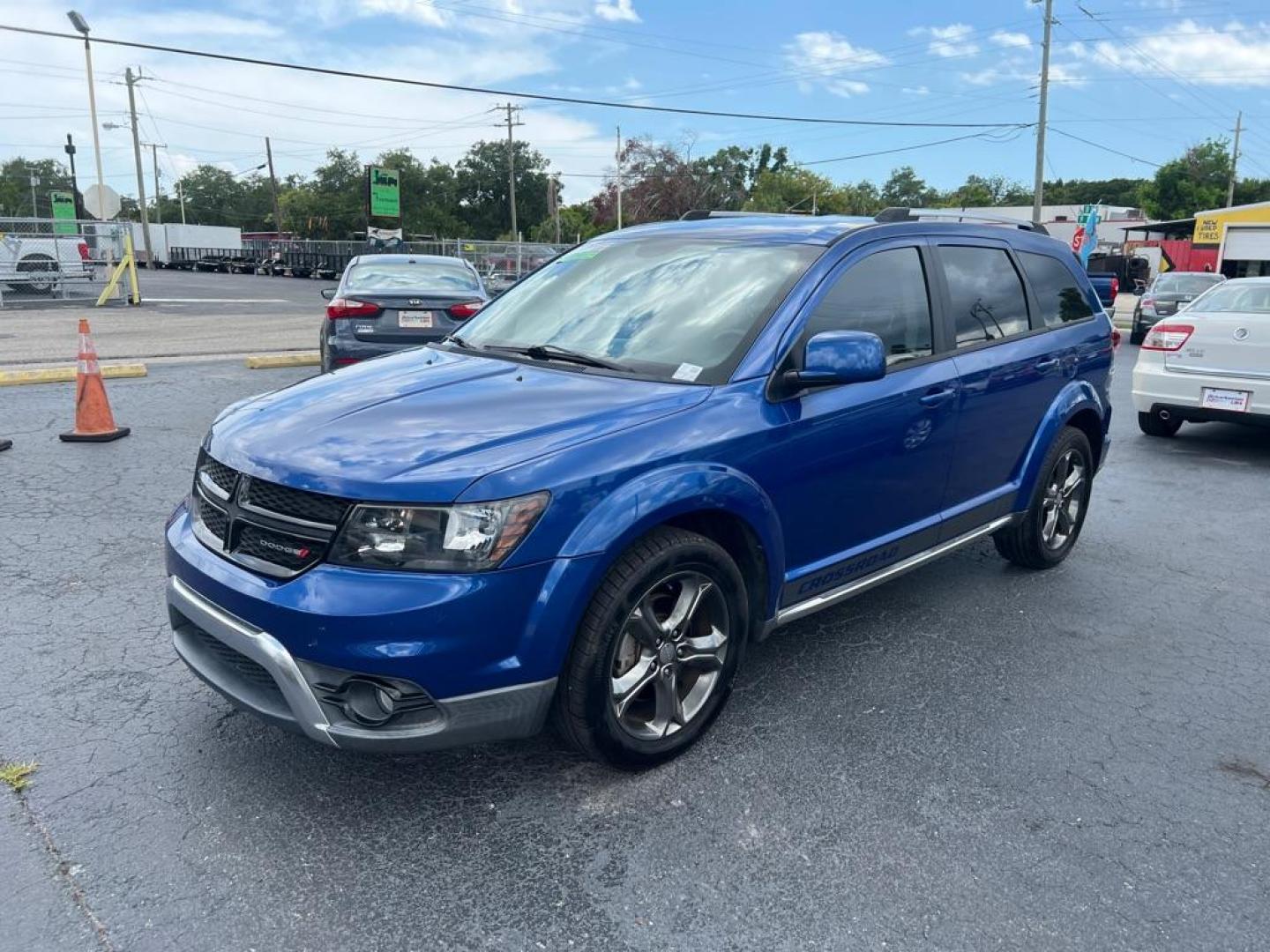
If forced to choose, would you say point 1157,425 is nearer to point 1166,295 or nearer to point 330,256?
point 1166,295

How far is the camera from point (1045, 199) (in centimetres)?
11200

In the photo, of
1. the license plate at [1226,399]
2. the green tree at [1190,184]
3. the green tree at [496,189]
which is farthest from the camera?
the green tree at [496,189]

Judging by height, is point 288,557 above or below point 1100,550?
above

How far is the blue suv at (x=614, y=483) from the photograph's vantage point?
8.62 ft

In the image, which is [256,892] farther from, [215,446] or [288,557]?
[215,446]

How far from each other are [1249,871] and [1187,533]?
386 cm

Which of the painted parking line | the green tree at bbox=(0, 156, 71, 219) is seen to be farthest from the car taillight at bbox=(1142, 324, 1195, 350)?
the green tree at bbox=(0, 156, 71, 219)

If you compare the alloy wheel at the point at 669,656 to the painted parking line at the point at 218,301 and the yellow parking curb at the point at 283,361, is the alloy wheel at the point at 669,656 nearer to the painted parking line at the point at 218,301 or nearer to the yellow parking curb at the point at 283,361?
the yellow parking curb at the point at 283,361

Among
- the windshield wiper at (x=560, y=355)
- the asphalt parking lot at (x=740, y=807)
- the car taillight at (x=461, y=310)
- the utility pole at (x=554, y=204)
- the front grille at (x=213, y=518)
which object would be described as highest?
the utility pole at (x=554, y=204)

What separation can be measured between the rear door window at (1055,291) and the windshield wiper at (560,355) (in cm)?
251

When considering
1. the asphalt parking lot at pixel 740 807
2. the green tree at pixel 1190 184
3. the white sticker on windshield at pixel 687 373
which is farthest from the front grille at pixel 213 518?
the green tree at pixel 1190 184

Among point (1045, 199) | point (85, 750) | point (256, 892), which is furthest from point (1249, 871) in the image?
point (1045, 199)

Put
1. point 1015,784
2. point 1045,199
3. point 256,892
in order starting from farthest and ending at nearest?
point 1045,199 < point 1015,784 < point 256,892

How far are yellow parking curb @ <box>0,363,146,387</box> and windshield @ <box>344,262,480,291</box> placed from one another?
287cm
